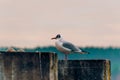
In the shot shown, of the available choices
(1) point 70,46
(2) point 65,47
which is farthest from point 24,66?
(1) point 70,46

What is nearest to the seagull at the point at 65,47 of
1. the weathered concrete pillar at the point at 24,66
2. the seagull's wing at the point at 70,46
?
the seagull's wing at the point at 70,46

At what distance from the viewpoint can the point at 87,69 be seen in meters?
26.9

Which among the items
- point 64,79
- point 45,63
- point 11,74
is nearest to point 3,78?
point 11,74

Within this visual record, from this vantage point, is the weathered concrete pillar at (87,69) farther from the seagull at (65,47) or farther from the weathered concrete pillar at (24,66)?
the weathered concrete pillar at (24,66)

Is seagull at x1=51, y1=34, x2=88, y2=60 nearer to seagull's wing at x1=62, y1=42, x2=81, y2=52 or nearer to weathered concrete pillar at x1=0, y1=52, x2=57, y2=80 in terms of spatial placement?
seagull's wing at x1=62, y1=42, x2=81, y2=52

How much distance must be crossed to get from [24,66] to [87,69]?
18.7 ft

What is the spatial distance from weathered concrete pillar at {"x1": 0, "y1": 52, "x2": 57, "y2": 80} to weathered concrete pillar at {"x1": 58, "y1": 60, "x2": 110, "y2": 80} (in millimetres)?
4291

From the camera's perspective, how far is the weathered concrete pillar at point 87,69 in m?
26.7

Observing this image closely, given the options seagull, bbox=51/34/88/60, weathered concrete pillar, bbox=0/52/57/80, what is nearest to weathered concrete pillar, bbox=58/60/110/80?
seagull, bbox=51/34/88/60

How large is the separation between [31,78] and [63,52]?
19.2 feet

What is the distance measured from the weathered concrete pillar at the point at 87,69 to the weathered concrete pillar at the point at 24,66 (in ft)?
14.1

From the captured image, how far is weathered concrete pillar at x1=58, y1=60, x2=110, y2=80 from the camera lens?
2666cm

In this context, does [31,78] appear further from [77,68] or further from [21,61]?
[77,68]

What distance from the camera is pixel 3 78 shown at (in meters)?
21.9
